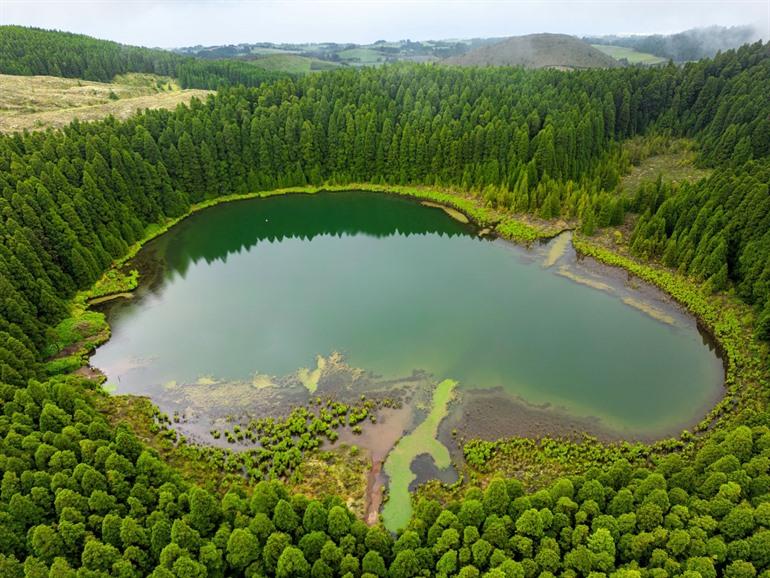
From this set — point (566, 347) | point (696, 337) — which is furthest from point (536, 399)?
point (696, 337)

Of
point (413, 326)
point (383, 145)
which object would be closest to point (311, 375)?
point (413, 326)

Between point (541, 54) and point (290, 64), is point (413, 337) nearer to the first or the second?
point (541, 54)

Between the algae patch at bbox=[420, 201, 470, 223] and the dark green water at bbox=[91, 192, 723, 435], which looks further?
the algae patch at bbox=[420, 201, 470, 223]

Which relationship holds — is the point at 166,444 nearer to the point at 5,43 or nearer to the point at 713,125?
the point at 713,125

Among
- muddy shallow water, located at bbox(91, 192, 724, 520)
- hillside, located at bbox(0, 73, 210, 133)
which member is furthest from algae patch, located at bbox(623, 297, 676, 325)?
hillside, located at bbox(0, 73, 210, 133)

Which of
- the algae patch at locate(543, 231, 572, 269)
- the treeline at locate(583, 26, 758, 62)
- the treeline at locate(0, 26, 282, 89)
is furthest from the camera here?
the treeline at locate(583, 26, 758, 62)

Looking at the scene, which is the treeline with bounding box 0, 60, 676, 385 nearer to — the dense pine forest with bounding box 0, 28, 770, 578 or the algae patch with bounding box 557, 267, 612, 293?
the dense pine forest with bounding box 0, 28, 770, 578

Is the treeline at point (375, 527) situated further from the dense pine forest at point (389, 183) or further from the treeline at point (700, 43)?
the treeline at point (700, 43)
